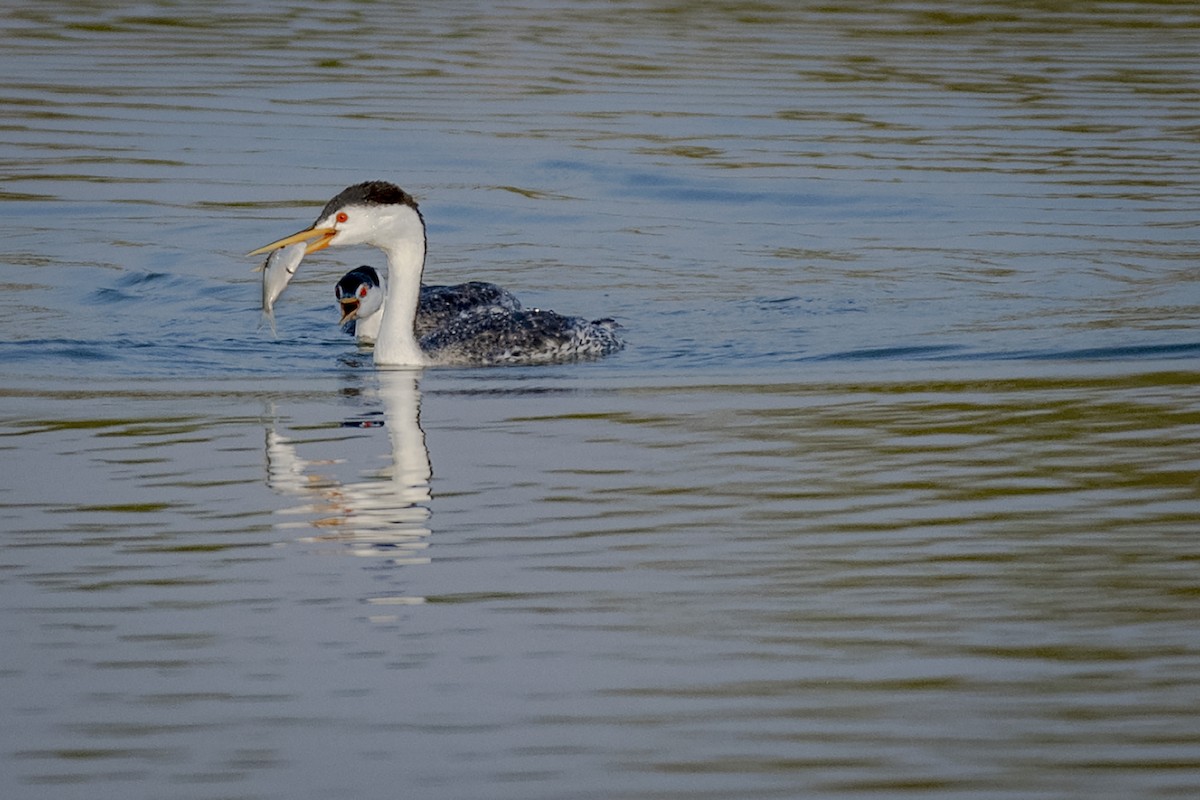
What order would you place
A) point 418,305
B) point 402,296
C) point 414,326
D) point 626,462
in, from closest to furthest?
point 626,462, point 402,296, point 414,326, point 418,305

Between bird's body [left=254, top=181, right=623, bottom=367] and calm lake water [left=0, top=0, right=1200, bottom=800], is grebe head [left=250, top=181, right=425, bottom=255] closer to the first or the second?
bird's body [left=254, top=181, right=623, bottom=367]

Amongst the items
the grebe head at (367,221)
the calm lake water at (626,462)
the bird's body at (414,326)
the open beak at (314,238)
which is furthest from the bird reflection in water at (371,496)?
the bird's body at (414,326)

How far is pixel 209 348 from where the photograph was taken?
1218 centimetres

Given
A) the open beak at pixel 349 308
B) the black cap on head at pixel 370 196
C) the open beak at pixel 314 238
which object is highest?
the black cap on head at pixel 370 196

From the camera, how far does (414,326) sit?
12.4 metres

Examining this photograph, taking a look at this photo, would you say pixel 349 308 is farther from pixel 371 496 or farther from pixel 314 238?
pixel 371 496

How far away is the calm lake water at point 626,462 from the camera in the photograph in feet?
17.5

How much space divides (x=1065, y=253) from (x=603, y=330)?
3.96 meters

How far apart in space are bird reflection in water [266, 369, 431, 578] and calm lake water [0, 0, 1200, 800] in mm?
24

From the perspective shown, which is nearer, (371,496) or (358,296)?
(371,496)

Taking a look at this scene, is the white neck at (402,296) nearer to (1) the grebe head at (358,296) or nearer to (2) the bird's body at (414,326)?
(2) the bird's body at (414,326)

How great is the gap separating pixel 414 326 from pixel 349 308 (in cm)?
103

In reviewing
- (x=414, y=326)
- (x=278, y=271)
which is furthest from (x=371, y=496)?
(x=414, y=326)

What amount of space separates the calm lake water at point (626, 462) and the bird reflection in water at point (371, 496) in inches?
0.9
